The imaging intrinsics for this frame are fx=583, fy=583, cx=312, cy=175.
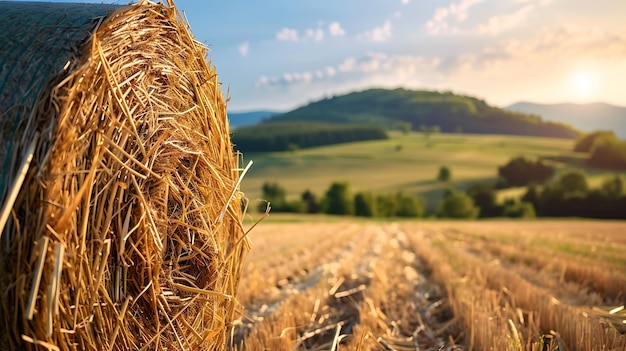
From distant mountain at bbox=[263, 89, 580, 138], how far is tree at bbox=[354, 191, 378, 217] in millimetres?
63137

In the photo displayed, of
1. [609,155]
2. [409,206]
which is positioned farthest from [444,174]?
[609,155]

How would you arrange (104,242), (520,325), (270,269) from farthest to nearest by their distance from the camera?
(270,269) < (520,325) < (104,242)

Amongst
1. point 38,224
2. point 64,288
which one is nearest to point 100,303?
point 64,288

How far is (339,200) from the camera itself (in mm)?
52406

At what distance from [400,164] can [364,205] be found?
80.5ft

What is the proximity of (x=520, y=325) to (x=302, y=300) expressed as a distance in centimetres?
208

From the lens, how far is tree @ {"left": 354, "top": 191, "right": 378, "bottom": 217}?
171 ft

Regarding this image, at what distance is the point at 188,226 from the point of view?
11.6 ft

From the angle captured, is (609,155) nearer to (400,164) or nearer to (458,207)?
(400,164)

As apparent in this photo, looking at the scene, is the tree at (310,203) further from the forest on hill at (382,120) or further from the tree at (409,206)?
the forest on hill at (382,120)

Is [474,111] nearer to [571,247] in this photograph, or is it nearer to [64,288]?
[571,247]

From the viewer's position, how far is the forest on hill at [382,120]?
9269 cm

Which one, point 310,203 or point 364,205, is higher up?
point 310,203

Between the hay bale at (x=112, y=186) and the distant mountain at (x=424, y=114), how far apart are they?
353 ft
